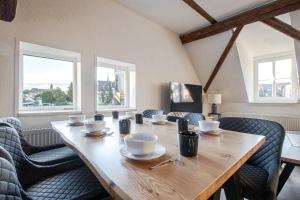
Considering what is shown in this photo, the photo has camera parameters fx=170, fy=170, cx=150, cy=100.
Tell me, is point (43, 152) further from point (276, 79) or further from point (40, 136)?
point (276, 79)

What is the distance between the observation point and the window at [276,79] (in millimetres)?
3986

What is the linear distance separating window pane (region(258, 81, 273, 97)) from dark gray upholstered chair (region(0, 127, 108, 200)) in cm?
478

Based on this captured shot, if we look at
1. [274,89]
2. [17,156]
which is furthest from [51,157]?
[274,89]

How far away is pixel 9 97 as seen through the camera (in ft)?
6.56

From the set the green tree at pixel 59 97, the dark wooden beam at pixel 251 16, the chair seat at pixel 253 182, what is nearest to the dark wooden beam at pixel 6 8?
the green tree at pixel 59 97

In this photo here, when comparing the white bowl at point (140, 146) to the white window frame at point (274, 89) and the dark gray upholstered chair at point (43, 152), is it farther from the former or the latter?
the white window frame at point (274, 89)

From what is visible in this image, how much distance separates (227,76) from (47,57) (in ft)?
13.2

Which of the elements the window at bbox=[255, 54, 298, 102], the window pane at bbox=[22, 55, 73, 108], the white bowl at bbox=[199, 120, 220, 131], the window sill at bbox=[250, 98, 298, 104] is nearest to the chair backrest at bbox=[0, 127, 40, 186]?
the white bowl at bbox=[199, 120, 220, 131]

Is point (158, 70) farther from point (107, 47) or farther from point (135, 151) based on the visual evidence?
point (135, 151)

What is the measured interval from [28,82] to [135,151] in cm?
238

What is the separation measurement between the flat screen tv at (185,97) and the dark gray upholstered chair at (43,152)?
2.68 m

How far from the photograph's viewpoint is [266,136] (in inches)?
50.7

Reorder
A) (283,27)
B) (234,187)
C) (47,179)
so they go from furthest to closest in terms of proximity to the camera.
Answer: (283,27), (47,179), (234,187)

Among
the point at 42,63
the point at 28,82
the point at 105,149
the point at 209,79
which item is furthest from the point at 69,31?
the point at 209,79
